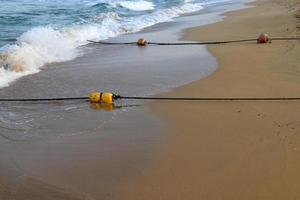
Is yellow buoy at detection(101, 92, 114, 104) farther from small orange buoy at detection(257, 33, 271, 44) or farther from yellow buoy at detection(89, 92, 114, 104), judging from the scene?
small orange buoy at detection(257, 33, 271, 44)

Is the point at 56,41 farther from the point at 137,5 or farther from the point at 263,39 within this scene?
the point at 137,5

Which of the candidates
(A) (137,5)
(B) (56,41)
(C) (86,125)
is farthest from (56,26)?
(C) (86,125)

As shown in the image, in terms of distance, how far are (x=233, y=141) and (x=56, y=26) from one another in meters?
10.6

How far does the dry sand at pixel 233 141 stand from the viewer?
13.5 ft

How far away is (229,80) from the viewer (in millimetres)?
7594

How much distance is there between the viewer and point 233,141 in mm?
5102

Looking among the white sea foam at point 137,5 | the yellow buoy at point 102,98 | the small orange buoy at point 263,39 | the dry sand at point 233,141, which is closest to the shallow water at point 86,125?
the yellow buoy at point 102,98

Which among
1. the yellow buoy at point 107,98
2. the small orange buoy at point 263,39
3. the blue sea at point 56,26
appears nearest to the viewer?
the yellow buoy at point 107,98

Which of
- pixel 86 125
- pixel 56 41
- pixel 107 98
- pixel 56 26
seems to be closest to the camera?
pixel 86 125

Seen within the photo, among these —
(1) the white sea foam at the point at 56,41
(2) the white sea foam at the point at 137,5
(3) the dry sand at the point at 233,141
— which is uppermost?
(2) the white sea foam at the point at 137,5

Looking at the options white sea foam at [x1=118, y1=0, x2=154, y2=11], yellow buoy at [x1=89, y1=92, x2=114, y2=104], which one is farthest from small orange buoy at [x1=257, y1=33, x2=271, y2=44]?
white sea foam at [x1=118, y1=0, x2=154, y2=11]

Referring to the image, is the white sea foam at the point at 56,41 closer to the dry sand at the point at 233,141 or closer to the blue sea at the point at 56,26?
the blue sea at the point at 56,26

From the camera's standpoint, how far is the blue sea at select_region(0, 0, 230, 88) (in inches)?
366

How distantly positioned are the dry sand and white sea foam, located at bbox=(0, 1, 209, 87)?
3.39 metres
